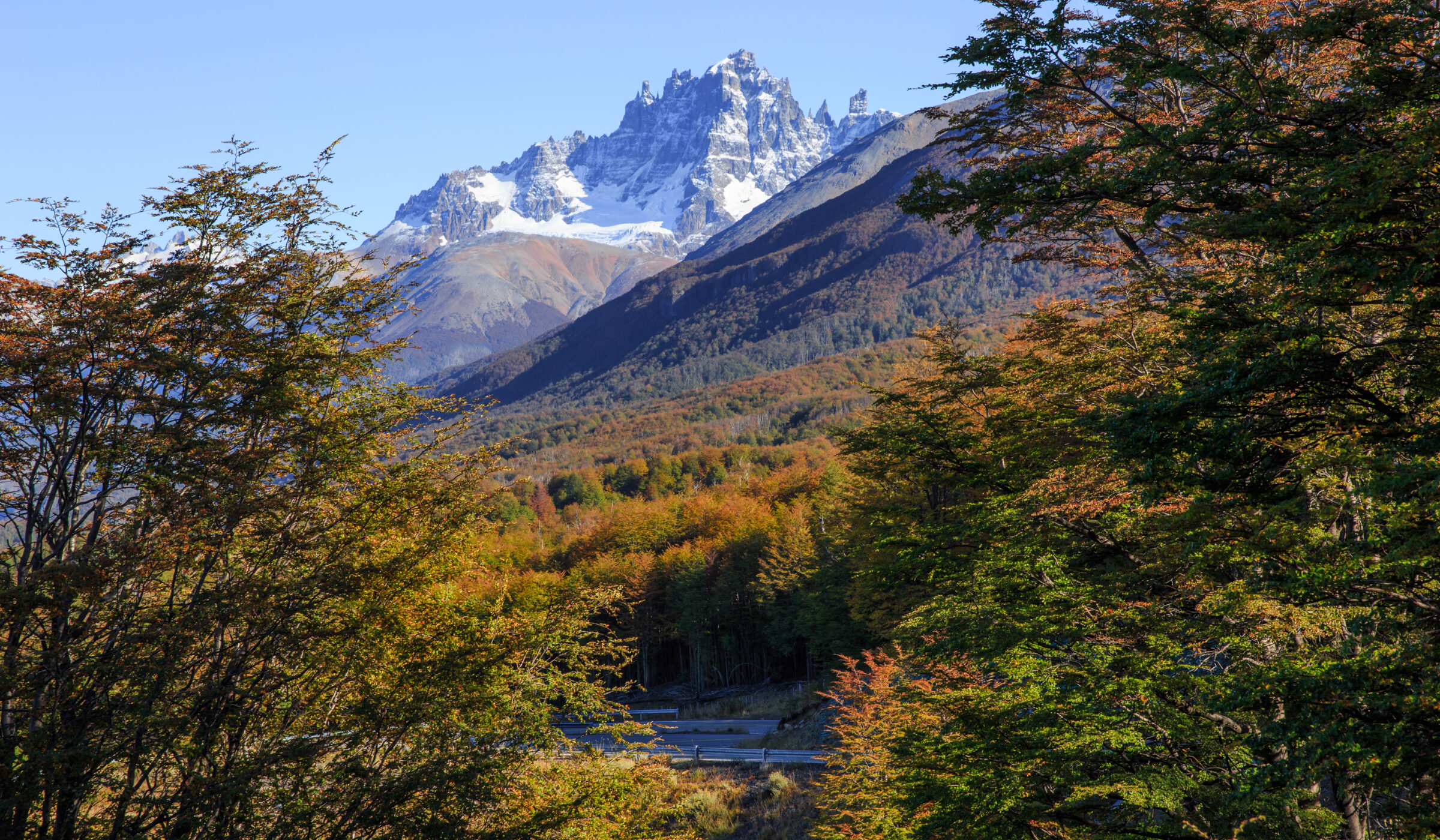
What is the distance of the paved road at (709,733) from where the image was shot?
116 ft

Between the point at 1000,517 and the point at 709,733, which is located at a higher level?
the point at 1000,517

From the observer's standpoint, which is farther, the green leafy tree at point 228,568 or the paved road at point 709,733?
the paved road at point 709,733

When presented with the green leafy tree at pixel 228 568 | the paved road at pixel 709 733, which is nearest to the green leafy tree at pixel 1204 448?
the green leafy tree at pixel 228 568

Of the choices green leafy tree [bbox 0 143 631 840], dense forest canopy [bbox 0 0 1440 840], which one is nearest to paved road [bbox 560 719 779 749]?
dense forest canopy [bbox 0 0 1440 840]

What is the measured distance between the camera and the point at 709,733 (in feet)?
126

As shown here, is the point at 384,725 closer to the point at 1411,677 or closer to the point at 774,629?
the point at 1411,677

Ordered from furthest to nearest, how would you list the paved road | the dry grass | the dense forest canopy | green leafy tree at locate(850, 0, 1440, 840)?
1. the paved road
2. the dry grass
3. the dense forest canopy
4. green leafy tree at locate(850, 0, 1440, 840)

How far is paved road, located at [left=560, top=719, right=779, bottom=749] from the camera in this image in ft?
116

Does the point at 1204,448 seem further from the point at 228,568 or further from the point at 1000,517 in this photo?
the point at 228,568

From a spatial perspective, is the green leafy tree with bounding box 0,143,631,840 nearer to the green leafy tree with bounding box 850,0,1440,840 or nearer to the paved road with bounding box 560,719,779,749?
the green leafy tree with bounding box 850,0,1440,840

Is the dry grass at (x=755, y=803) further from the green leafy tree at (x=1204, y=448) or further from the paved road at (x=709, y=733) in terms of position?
the green leafy tree at (x=1204, y=448)

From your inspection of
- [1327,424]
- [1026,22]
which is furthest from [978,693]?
[1026,22]

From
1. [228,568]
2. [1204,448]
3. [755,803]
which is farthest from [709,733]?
[1204,448]

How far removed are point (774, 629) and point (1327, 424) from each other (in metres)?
43.7
